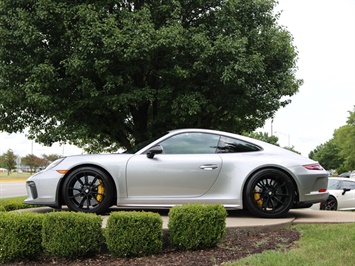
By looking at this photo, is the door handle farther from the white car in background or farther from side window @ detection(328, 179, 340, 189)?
side window @ detection(328, 179, 340, 189)

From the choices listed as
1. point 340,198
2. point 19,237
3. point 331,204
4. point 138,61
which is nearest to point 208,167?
point 19,237

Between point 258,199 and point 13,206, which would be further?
point 13,206

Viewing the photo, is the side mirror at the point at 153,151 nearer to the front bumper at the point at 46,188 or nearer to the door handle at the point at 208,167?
the door handle at the point at 208,167

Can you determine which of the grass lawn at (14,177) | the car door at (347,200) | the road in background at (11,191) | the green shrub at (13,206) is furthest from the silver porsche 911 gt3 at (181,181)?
the grass lawn at (14,177)

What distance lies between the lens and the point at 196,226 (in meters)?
4.59

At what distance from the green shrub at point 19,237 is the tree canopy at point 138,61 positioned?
6.97 metres

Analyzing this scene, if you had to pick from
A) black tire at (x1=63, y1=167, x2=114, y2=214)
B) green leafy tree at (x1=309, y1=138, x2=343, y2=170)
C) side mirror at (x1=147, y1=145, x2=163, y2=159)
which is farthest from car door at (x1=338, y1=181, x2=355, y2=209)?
green leafy tree at (x1=309, y1=138, x2=343, y2=170)

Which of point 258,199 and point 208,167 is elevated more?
point 208,167

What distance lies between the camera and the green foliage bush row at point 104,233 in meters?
4.47

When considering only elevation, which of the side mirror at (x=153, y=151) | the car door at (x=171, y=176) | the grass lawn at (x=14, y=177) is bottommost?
the grass lawn at (x=14, y=177)

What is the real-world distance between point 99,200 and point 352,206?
9245 mm

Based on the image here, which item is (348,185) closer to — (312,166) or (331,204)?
(331,204)

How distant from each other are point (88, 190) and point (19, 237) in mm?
1515

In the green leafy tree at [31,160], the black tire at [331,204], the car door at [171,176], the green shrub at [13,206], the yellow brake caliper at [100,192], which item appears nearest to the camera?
the car door at [171,176]
